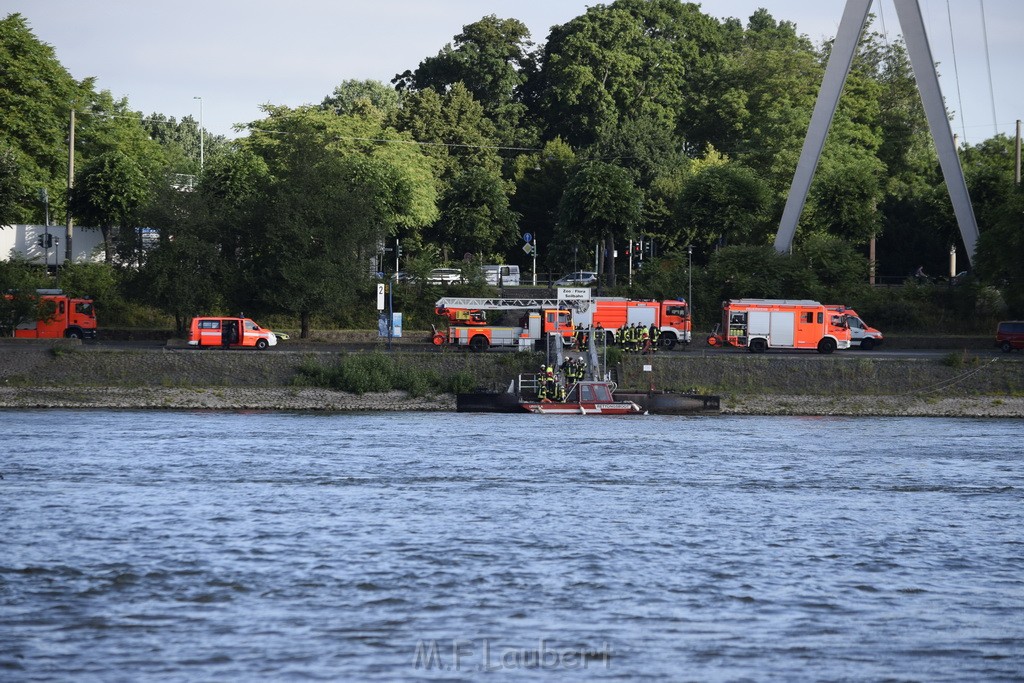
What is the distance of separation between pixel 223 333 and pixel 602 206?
26.5 meters

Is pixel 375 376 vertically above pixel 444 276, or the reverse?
pixel 444 276

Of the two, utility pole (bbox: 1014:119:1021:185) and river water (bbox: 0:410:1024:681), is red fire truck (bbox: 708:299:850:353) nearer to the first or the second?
river water (bbox: 0:410:1024:681)

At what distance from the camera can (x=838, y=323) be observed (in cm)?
6012

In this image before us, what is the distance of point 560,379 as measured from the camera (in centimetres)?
5297

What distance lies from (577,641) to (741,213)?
58.8 m

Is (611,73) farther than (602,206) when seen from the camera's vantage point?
Yes

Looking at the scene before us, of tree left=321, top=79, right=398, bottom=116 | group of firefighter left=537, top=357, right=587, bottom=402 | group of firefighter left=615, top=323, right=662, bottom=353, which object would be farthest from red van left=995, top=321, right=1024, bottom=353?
tree left=321, top=79, right=398, bottom=116

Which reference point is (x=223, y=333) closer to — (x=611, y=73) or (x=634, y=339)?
(x=634, y=339)

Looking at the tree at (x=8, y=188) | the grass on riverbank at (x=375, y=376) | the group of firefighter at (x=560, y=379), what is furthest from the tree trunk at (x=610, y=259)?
the tree at (x=8, y=188)

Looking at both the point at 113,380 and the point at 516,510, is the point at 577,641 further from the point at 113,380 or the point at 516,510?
the point at 113,380

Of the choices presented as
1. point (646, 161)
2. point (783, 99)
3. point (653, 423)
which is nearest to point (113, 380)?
point (653, 423)

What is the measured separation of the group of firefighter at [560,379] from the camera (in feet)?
173

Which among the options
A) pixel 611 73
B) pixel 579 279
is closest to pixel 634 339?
pixel 579 279

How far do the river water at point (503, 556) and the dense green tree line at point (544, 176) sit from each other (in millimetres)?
18159
